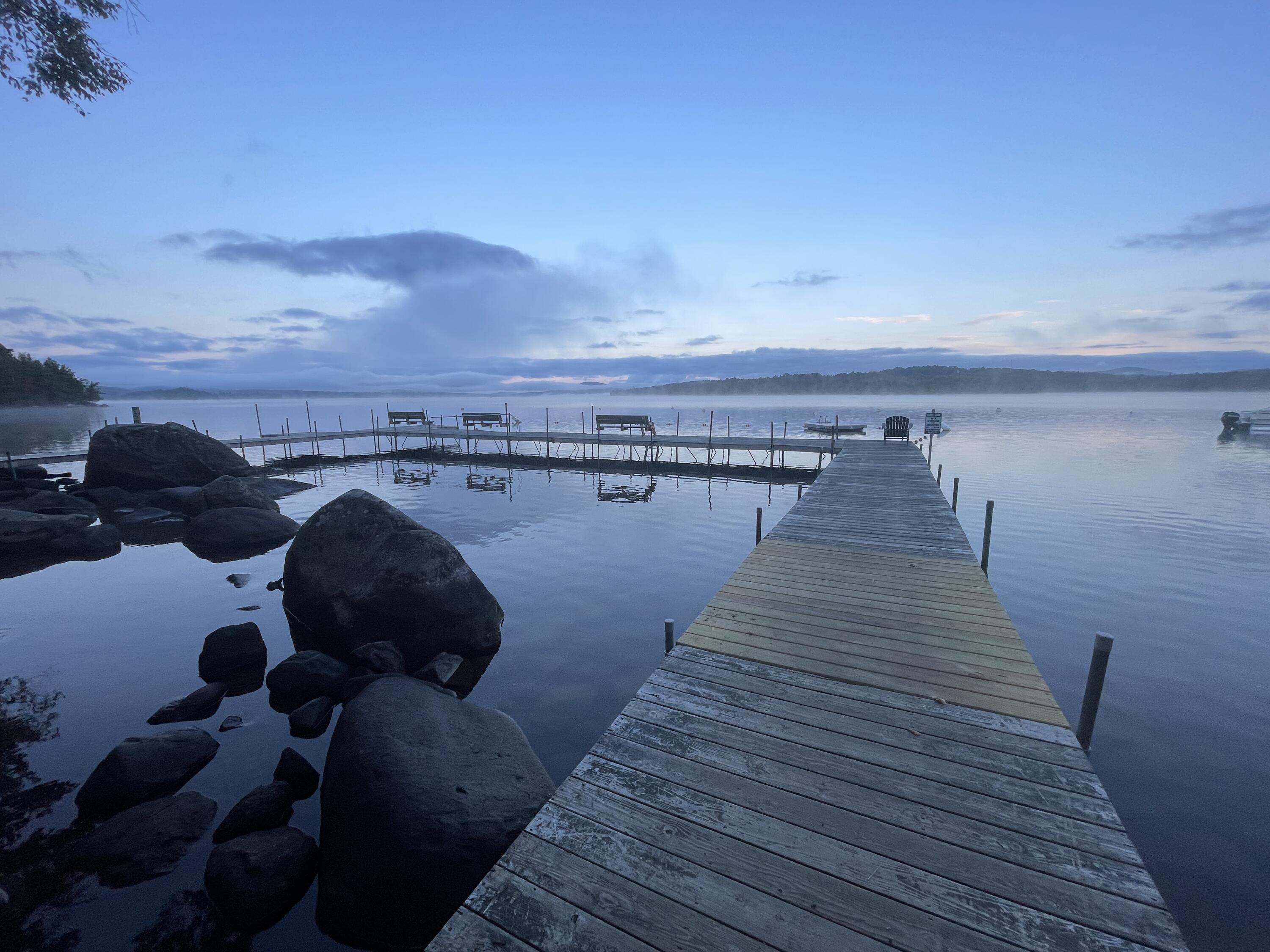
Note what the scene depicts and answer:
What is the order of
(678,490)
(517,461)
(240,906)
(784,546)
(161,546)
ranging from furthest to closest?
(517,461)
(678,490)
(161,546)
(784,546)
(240,906)

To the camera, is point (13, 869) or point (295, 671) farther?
point (295, 671)

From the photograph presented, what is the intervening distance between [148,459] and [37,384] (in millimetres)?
125877

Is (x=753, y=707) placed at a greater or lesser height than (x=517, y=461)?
greater

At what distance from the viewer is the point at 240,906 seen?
4.46m

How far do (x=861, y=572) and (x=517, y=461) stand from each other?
94.1 ft

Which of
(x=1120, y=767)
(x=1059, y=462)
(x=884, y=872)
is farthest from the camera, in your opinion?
(x=1059, y=462)

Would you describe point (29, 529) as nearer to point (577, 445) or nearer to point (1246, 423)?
point (577, 445)

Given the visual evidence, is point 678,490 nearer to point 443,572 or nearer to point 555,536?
point 555,536

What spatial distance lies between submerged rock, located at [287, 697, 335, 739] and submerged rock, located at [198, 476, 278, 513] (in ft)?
43.4

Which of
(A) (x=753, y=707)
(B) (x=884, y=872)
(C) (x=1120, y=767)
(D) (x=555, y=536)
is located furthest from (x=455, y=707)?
(D) (x=555, y=536)

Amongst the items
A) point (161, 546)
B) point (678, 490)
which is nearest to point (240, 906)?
point (161, 546)

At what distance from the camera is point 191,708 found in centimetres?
755

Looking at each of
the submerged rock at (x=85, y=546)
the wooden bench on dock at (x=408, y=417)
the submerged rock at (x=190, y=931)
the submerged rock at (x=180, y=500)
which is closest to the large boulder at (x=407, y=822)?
the submerged rock at (x=190, y=931)

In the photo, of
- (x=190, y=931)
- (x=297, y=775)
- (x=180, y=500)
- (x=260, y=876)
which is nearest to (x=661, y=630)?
(x=297, y=775)
